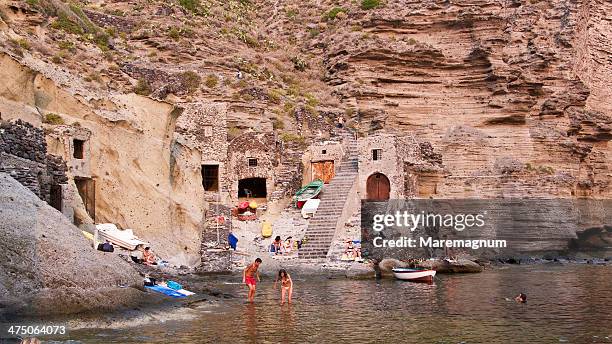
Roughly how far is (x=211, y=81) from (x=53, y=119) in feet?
75.2

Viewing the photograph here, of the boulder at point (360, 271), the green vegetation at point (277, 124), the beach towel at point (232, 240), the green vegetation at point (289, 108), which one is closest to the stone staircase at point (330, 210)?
the boulder at point (360, 271)

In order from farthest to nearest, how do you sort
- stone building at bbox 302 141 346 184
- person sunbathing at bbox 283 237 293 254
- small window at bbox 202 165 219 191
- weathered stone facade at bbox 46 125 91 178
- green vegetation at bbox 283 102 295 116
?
1. green vegetation at bbox 283 102 295 116
2. stone building at bbox 302 141 346 184
3. small window at bbox 202 165 219 191
4. person sunbathing at bbox 283 237 293 254
5. weathered stone facade at bbox 46 125 91 178

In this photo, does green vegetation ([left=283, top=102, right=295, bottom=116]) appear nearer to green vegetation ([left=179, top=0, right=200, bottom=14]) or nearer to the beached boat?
the beached boat

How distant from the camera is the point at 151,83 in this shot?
51.8 meters

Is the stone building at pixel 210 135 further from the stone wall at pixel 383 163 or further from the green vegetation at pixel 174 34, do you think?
the green vegetation at pixel 174 34

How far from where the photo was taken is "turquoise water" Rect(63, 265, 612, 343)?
18328mm

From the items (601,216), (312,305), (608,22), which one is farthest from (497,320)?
(608,22)

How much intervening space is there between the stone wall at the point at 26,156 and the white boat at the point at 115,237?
265 cm

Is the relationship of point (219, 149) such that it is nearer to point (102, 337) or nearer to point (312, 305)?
Result: point (312, 305)

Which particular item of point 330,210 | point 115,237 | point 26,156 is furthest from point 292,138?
point 26,156

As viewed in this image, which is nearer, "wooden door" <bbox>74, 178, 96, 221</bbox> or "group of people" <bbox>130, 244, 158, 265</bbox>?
"group of people" <bbox>130, 244, 158, 265</bbox>

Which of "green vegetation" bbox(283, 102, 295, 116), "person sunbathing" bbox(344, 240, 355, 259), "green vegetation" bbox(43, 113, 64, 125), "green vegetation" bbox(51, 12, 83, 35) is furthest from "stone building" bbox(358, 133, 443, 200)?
"green vegetation" bbox(51, 12, 83, 35)

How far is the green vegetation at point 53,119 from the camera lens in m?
30.0

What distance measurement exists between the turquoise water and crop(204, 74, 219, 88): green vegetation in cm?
2269
